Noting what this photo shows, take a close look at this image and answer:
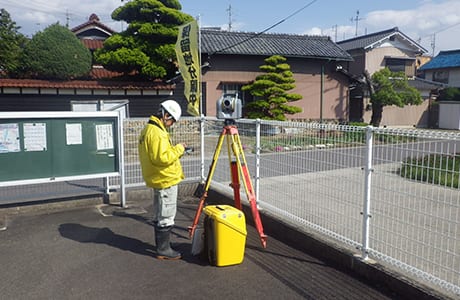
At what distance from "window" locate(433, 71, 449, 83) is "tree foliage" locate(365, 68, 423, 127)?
14.0 m

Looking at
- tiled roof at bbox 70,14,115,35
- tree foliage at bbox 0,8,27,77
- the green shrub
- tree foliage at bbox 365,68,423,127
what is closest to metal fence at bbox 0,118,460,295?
the green shrub

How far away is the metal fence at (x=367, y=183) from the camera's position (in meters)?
3.30

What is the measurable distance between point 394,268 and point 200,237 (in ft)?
6.39

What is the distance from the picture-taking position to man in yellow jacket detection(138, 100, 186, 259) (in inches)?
157

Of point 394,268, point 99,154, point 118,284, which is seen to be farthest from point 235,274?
point 99,154

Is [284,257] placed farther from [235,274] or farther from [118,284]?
[118,284]

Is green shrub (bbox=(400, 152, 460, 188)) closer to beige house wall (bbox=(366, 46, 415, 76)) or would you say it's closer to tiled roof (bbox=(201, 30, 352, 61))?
tiled roof (bbox=(201, 30, 352, 61))

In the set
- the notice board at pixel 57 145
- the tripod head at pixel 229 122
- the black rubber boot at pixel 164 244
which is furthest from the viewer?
the notice board at pixel 57 145

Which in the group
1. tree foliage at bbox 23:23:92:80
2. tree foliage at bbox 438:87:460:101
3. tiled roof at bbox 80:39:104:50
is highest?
→ tiled roof at bbox 80:39:104:50

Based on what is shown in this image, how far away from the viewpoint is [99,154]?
620 centimetres

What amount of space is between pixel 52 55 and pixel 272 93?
28.5ft

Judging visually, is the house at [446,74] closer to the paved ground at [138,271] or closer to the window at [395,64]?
the window at [395,64]

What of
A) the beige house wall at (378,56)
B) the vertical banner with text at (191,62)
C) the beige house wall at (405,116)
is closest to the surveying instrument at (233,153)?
the vertical banner with text at (191,62)

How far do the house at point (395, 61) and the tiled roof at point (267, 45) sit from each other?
5.05 meters
